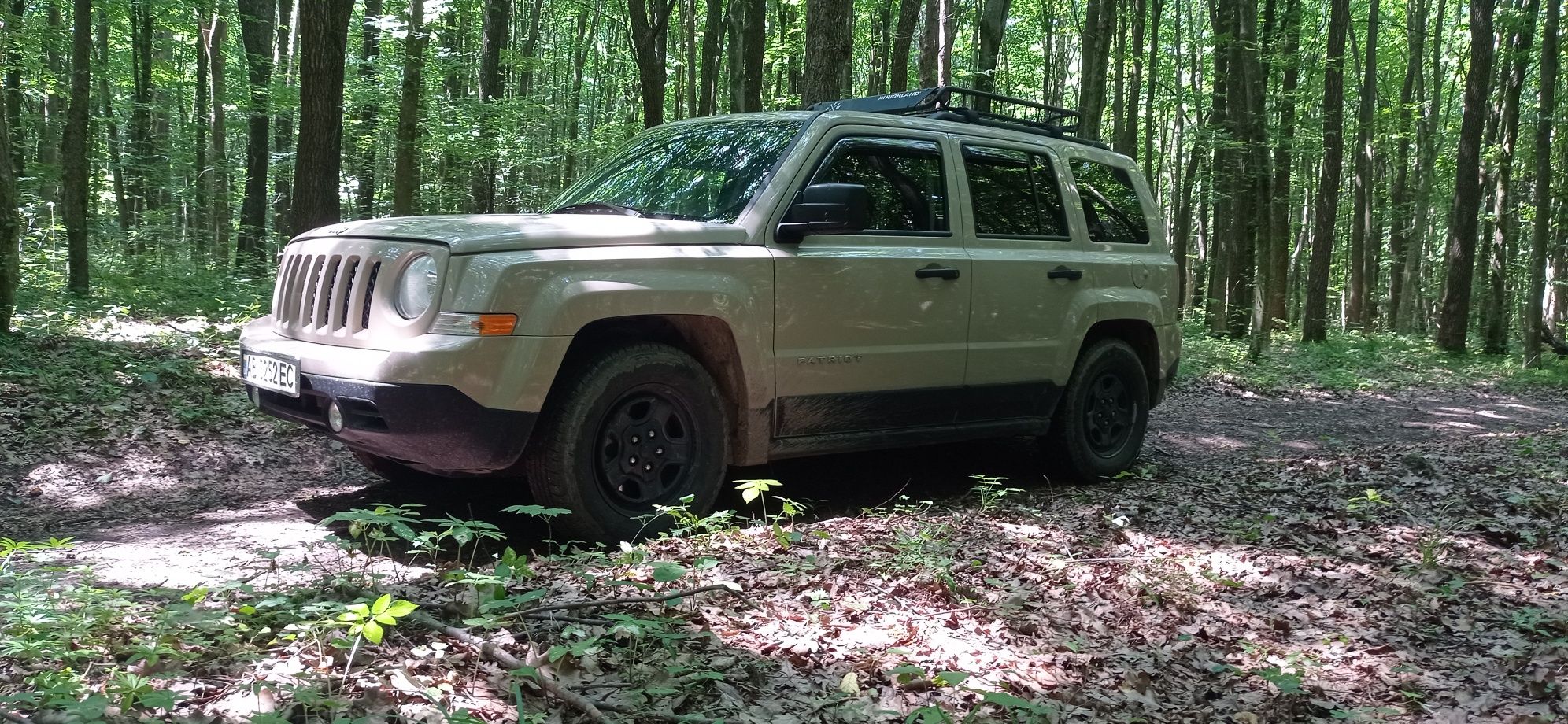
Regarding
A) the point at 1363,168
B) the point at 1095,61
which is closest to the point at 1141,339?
the point at 1095,61

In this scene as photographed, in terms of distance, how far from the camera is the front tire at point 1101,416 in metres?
6.11

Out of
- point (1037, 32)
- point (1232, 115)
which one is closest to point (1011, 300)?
point (1232, 115)

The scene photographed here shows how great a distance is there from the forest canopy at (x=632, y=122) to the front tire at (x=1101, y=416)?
376 cm

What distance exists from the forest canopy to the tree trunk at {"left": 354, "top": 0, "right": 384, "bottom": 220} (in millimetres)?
78

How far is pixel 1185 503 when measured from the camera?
17.9ft

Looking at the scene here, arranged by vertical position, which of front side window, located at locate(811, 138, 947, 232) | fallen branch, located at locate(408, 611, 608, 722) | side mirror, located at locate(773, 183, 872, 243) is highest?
front side window, located at locate(811, 138, 947, 232)

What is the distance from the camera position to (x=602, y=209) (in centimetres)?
490

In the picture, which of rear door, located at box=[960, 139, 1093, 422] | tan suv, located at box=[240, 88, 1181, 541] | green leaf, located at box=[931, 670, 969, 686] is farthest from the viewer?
rear door, located at box=[960, 139, 1093, 422]

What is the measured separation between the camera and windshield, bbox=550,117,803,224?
189 inches

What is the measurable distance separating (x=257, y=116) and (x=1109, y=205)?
15.7 m

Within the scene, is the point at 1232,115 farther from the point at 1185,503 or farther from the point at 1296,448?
the point at 1185,503

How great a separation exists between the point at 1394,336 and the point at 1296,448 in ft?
51.2

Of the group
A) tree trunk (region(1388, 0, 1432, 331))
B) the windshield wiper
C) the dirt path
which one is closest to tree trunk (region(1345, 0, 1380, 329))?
tree trunk (region(1388, 0, 1432, 331))

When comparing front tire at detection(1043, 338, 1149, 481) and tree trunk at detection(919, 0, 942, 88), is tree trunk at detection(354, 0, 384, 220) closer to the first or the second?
tree trunk at detection(919, 0, 942, 88)
